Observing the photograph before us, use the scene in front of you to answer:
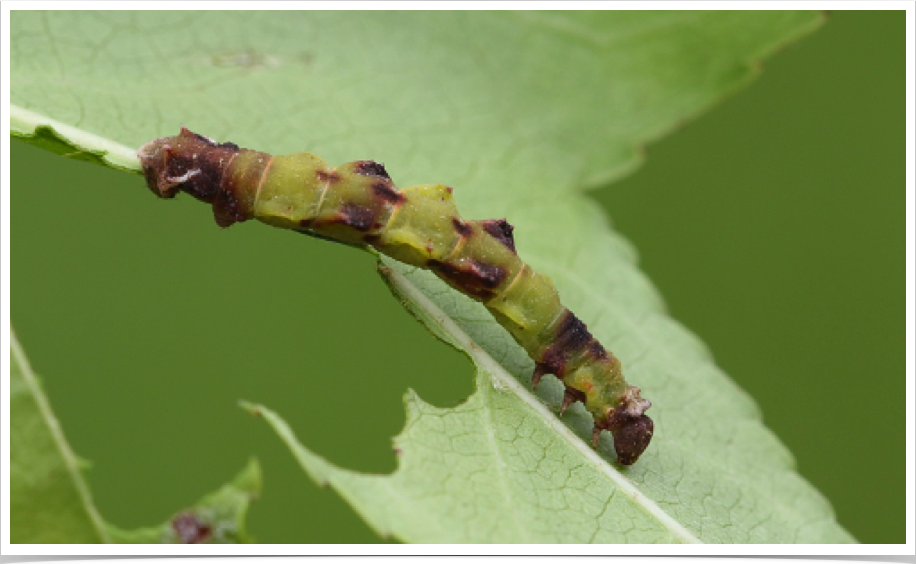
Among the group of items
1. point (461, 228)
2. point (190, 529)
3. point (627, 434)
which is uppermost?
point (461, 228)

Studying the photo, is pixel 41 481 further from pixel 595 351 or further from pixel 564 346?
pixel 595 351

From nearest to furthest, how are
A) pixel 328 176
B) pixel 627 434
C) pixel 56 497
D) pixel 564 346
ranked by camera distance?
pixel 56 497 < pixel 328 176 < pixel 627 434 < pixel 564 346

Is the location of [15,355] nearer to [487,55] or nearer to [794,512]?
[487,55]

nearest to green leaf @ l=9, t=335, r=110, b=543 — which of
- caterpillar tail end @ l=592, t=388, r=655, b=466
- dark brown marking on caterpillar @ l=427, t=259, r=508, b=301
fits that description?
dark brown marking on caterpillar @ l=427, t=259, r=508, b=301

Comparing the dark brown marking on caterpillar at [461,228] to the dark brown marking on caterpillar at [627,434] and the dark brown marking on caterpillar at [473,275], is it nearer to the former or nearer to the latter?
the dark brown marking on caterpillar at [473,275]

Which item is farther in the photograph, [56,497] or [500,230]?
[500,230]

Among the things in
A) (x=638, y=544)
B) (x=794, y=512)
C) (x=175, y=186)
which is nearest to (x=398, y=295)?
(x=175, y=186)

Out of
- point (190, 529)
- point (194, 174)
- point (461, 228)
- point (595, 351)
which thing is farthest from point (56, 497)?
point (595, 351)
